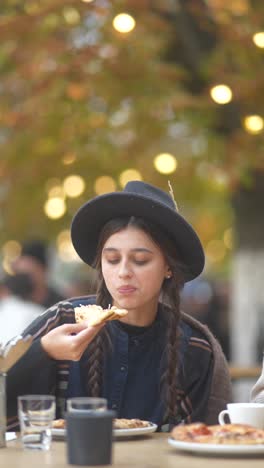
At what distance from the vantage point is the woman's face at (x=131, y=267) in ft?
14.2

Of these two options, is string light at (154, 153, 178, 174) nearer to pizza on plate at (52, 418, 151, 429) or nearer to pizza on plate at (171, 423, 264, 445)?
pizza on plate at (52, 418, 151, 429)

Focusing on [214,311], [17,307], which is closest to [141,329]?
[17,307]

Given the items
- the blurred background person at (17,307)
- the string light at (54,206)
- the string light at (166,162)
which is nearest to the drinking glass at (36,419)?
the blurred background person at (17,307)

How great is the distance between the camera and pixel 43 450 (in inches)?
141

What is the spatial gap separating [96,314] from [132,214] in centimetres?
58

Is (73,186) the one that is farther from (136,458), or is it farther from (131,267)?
(136,458)

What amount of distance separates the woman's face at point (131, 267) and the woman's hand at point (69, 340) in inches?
14.8

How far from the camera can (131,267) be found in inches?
171

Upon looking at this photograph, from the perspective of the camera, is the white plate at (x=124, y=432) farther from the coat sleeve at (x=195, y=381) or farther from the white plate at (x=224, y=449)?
the coat sleeve at (x=195, y=381)

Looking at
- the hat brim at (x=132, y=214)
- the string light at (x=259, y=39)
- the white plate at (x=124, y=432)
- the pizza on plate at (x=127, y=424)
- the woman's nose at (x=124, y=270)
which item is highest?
the string light at (x=259, y=39)

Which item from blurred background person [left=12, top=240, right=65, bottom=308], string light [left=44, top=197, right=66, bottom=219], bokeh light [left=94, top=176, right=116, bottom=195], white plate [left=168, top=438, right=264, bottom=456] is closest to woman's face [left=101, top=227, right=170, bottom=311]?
white plate [left=168, top=438, right=264, bottom=456]

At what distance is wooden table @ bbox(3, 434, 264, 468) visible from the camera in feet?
10.8

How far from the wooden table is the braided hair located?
699 millimetres

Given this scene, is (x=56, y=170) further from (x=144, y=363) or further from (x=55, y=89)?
(x=144, y=363)
